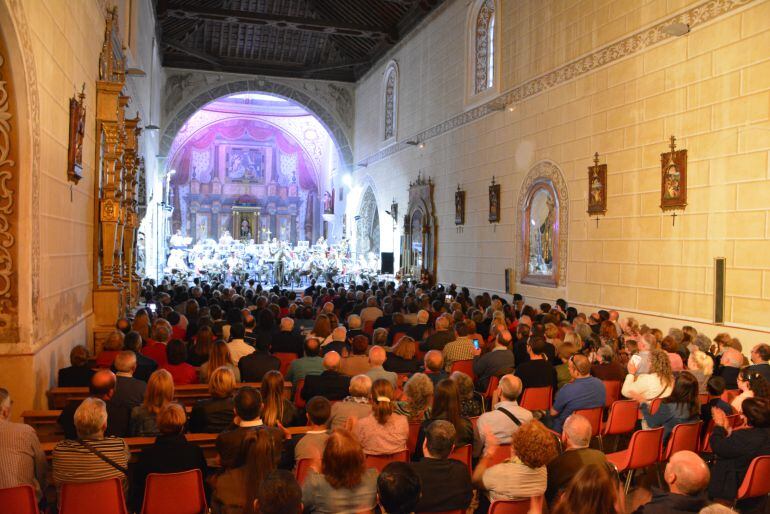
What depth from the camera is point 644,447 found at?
5.07m

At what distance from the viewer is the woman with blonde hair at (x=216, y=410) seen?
489 cm

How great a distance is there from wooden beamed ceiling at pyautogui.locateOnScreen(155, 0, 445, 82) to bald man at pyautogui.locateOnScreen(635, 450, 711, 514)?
18.5 metres

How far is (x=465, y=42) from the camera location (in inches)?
701

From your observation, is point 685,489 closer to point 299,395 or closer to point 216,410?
point 216,410

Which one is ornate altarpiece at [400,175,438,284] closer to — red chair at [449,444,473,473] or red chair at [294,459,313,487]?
red chair at [449,444,473,473]

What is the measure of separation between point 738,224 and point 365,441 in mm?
6727

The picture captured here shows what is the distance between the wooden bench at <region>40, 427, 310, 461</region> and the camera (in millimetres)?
4457

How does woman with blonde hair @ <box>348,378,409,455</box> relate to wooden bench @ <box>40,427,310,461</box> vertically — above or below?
above

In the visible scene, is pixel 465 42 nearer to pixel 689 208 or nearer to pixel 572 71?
pixel 572 71

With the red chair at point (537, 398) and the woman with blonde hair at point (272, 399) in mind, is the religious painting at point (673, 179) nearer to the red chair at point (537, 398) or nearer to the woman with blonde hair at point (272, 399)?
the red chair at point (537, 398)

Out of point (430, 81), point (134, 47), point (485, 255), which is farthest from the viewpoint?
point (430, 81)

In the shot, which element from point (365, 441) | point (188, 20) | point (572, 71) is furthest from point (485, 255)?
point (188, 20)

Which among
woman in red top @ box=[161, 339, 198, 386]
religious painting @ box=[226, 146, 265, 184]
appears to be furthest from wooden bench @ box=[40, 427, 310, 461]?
religious painting @ box=[226, 146, 265, 184]

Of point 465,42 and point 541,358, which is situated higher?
point 465,42
